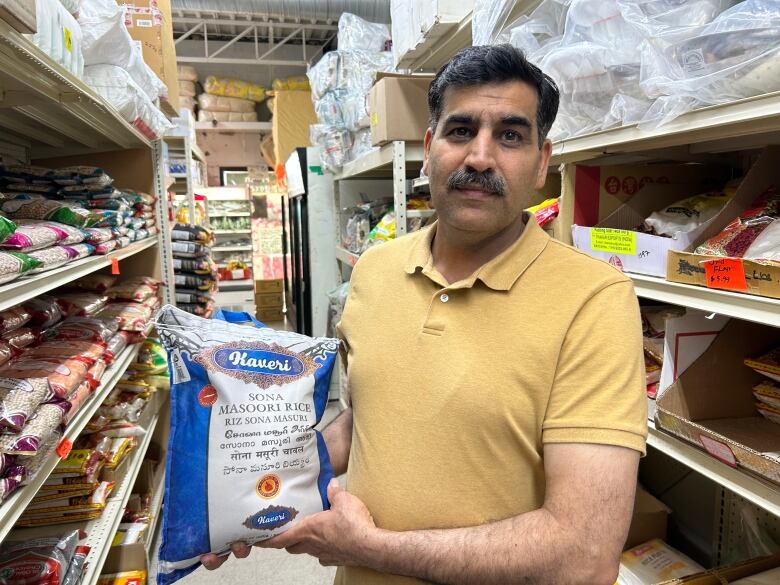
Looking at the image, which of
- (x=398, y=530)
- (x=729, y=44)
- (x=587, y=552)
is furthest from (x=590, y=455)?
(x=729, y=44)

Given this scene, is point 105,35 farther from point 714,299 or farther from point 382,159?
point 714,299

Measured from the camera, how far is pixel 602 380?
0.87 m

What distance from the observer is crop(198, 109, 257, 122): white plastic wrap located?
921cm

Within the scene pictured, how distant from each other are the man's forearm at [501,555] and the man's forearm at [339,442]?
0.36 metres

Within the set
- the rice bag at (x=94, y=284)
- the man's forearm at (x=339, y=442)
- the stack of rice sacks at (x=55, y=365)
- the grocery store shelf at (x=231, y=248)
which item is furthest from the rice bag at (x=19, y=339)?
the grocery store shelf at (x=231, y=248)

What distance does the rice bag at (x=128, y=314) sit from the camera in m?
2.27

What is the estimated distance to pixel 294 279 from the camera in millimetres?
5305

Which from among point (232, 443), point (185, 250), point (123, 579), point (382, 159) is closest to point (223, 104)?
point (185, 250)

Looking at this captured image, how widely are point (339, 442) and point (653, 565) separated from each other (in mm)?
1156

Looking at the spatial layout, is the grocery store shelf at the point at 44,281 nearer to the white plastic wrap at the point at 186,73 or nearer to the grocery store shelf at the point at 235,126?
the white plastic wrap at the point at 186,73

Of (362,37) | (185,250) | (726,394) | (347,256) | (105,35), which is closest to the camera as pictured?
(726,394)

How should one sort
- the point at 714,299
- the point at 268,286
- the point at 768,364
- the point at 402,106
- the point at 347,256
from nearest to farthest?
the point at 714,299 < the point at 768,364 < the point at 402,106 < the point at 347,256 < the point at 268,286

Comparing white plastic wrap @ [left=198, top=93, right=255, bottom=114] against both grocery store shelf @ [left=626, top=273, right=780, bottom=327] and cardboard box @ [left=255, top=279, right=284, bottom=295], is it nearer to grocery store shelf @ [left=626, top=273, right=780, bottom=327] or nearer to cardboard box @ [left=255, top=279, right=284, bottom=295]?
cardboard box @ [left=255, top=279, right=284, bottom=295]

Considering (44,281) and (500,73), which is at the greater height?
(500,73)
